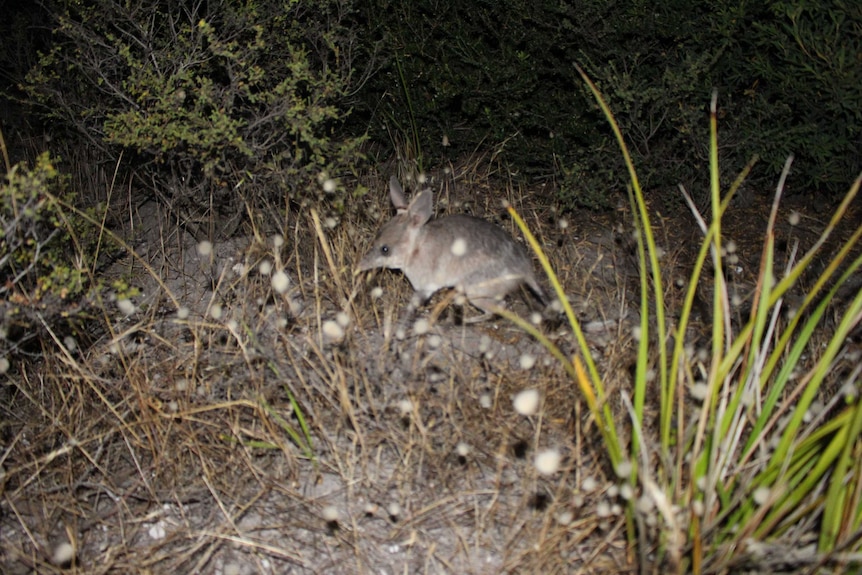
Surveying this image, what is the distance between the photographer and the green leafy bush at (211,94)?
4273mm

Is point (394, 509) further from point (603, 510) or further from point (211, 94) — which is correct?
point (211, 94)

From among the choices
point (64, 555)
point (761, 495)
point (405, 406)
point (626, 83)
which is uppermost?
point (626, 83)

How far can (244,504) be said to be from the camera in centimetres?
318

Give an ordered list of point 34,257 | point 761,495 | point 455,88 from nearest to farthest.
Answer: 1. point 761,495
2. point 34,257
3. point 455,88

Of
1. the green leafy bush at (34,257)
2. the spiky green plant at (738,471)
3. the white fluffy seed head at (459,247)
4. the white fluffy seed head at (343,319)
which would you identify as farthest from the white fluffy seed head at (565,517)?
the green leafy bush at (34,257)

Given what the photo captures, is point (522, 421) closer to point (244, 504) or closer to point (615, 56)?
point (244, 504)

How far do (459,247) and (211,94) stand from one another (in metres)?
1.55

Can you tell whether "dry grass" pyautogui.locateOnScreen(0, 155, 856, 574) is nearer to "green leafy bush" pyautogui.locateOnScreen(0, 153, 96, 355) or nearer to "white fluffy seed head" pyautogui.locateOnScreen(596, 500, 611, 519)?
"white fluffy seed head" pyautogui.locateOnScreen(596, 500, 611, 519)

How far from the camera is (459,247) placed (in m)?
3.93

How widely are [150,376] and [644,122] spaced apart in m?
3.09

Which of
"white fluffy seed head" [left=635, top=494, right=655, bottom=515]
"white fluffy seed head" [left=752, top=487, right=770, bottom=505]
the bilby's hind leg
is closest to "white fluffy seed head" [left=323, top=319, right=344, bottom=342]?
the bilby's hind leg

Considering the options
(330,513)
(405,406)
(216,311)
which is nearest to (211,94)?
(216,311)

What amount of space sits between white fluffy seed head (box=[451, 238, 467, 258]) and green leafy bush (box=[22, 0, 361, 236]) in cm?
76

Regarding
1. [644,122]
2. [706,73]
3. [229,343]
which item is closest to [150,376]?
[229,343]
